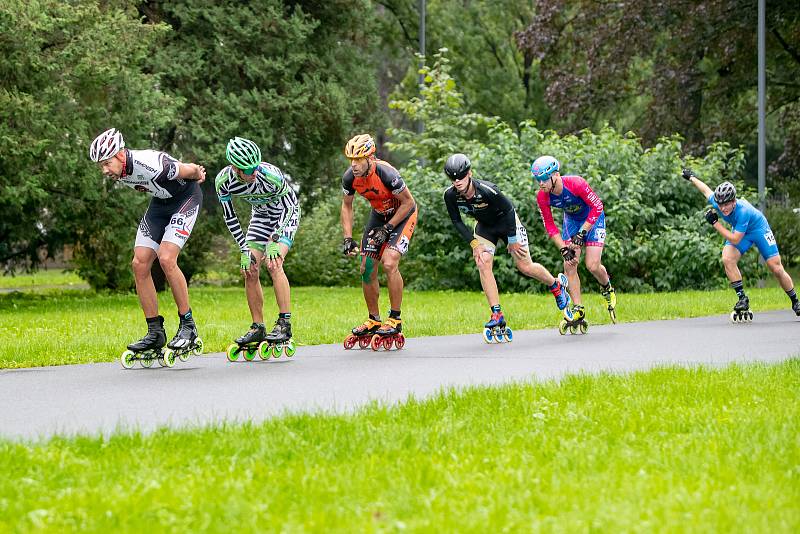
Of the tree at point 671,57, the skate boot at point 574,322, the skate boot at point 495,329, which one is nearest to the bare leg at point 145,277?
the skate boot at point 495,329

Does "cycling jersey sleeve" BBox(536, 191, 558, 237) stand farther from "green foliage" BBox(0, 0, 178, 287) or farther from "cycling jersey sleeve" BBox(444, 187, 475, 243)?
"green foliage" BBox(0, 0, 178, 287)

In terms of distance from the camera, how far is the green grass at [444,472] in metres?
4.77

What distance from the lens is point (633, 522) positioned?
4.66m

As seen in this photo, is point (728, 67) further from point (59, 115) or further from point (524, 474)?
point (524, 474)

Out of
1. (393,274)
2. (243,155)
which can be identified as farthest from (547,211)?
(243,155)

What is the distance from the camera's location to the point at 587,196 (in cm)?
1378

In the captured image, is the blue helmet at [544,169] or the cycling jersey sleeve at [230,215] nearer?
the cycling jersey sleeve at [230,215]

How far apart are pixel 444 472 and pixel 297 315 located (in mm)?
12388

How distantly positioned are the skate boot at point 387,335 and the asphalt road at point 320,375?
0.14 metres

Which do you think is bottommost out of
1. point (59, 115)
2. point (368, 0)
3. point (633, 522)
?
point (633, 522)

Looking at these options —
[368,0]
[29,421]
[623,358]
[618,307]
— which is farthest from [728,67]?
[29,421]

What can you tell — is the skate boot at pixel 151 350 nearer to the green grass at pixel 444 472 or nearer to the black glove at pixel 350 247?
the black glove at pixel 350 247

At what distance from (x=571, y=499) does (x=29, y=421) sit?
152 inches

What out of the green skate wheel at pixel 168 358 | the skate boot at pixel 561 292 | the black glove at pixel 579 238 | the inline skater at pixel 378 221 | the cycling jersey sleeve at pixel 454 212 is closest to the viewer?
the green skate wheel at pixel 168 358
